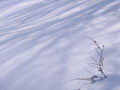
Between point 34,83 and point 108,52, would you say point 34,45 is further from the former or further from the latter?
point 108,52

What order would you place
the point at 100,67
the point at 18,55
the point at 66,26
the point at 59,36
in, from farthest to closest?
the point at 66,26, the point at 59,36, the point at 18,55, the point at 100,67

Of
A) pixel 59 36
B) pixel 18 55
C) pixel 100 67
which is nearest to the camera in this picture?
pixel 100 67

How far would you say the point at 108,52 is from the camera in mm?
1994

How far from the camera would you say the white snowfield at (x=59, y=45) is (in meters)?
1.86

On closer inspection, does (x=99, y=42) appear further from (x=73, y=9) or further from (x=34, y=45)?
(x=73, y=9)

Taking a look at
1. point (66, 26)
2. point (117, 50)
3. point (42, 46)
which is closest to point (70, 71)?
point (117, 50)

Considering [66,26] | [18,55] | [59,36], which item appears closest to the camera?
[18,55]

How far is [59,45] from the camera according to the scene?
240 cm

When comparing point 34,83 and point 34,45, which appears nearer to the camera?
point 34,83

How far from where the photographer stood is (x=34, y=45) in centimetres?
257

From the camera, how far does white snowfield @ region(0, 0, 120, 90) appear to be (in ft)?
6.09

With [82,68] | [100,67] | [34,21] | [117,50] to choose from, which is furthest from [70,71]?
[34,21]

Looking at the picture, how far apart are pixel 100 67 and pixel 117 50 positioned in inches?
12.4

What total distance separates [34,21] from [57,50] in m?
1.15
